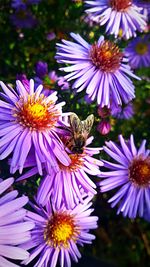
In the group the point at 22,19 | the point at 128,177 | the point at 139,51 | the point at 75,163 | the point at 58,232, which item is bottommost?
the point at 58,232

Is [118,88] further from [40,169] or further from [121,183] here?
[40,169]

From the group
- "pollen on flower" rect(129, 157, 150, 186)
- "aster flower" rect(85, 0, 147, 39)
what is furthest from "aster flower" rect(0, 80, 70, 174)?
"aster flower" rect(85, 0, 147, 39)

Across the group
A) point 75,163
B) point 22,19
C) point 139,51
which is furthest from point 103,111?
point 139,51

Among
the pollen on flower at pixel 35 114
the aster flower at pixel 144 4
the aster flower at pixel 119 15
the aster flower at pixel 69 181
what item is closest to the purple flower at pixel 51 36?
the aster flower at pixel 119 15

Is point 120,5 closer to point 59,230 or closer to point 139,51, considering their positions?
point 139,51

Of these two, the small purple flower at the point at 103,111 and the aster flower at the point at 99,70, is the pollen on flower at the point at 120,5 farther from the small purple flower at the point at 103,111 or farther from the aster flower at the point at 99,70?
the small purple flower at the point at 103,111

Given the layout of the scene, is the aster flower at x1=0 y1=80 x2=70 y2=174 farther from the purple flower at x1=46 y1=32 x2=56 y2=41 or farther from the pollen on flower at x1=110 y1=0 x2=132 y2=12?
the purple flower at x1=46 y1=32 x2=56 y2=41
